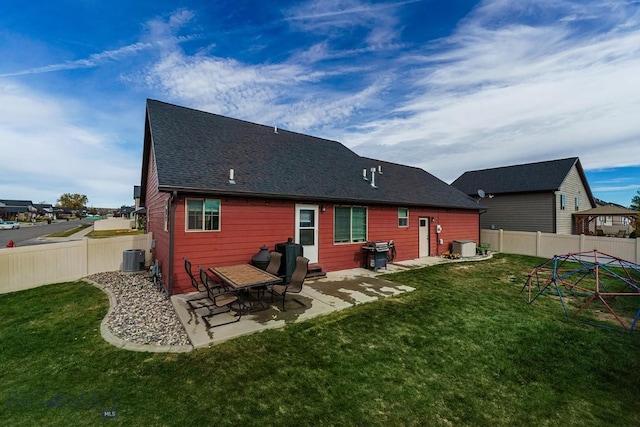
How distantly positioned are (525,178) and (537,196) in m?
1.98

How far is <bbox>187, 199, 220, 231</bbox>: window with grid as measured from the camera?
682 cm

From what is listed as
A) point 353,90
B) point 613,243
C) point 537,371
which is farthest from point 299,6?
point 613,243

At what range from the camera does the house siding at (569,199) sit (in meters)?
18.0

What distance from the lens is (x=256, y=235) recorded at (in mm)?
7824

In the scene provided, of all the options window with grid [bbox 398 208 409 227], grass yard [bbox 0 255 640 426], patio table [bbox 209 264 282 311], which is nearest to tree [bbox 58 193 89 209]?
grass yard [bbox 0 255 640 426]

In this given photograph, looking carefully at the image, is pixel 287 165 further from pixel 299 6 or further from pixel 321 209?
pixel 299 6

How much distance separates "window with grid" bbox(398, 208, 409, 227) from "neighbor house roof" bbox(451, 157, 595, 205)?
1274cm

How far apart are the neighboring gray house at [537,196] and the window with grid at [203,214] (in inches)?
692

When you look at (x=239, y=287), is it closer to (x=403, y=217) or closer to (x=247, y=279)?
(x=247, y=279)

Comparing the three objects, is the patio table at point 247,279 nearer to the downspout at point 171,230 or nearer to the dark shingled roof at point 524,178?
the downspout at point 171,230

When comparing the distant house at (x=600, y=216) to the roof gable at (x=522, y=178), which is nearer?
the distant house at (x=600, y=216)

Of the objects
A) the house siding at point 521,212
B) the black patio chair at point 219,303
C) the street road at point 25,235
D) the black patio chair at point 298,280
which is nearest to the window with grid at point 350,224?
the black patio chair at point 298,280

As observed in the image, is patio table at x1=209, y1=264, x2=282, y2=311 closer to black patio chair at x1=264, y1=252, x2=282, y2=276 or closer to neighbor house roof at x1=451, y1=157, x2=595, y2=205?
black patio chair at x1=264, y1=252, x2=282, y2=276

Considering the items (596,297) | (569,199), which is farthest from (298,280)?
(569,199)
